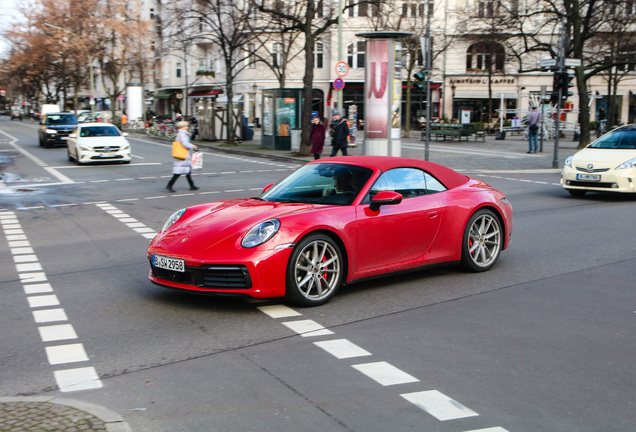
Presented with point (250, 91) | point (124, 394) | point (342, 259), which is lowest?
point (124, 394)

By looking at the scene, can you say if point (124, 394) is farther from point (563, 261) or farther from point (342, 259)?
point (563, 261)

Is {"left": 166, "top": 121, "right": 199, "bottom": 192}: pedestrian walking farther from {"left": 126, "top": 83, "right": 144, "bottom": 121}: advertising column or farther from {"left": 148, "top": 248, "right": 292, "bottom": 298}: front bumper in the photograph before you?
{"left": 126, "top": 83, "right": 144, "bottom": 121}: advertising column

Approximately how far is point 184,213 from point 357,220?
6.07ft

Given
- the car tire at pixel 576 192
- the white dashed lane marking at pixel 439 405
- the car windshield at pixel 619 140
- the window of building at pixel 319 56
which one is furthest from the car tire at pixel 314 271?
the window of building at pixel 319 56

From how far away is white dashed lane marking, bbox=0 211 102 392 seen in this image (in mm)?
4742

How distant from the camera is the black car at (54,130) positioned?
117 ft

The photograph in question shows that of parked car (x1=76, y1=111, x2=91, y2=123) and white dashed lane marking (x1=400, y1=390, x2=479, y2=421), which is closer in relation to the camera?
white dashed lane marking (x1=400, y1=390, x2=479, y2=421)

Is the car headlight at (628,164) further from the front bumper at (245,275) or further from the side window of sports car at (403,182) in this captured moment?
the front bumper at (245,275)

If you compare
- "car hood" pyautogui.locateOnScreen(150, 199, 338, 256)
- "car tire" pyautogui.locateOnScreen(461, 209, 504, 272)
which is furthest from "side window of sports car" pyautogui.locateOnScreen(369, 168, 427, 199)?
"car tire" pyautogui.locateOnScreen(461, 209, 504, 272)

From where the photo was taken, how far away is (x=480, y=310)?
21.3ft

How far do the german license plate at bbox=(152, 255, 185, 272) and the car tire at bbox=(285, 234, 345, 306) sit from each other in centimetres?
96

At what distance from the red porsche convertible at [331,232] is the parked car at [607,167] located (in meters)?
7.08

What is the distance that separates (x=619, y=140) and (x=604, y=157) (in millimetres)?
936

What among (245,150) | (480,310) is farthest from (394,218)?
(245,150)
